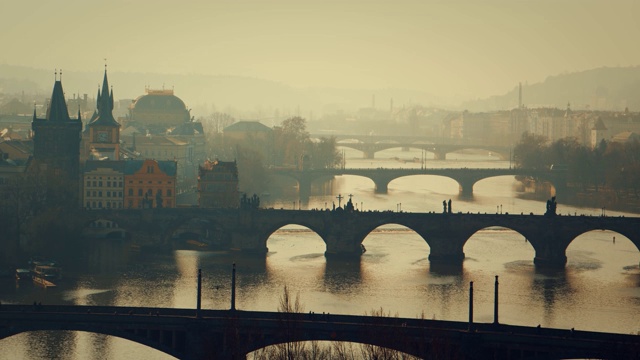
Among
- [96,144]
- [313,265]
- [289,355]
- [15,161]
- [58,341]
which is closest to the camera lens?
[289,355]

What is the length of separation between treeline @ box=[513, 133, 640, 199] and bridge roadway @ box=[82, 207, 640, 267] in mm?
38167

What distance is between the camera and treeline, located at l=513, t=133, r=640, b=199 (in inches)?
4702

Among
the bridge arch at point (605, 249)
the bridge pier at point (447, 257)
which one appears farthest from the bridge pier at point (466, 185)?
the bridge pier at point (447, 257)

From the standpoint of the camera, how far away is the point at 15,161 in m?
89.3

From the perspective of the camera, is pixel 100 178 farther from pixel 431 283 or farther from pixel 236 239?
pixel 431 283

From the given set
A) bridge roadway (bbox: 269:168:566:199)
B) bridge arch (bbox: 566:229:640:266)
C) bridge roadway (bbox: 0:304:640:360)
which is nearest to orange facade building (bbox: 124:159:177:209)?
bridge arch (bbox: 566:229:640:266)

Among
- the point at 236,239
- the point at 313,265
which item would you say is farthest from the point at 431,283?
the point at 236,239

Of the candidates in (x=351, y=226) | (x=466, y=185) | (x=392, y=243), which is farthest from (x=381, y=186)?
(x=351, y=226)

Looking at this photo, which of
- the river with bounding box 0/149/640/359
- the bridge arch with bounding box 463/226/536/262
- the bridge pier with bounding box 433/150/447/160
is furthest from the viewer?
the bridge pier with bounding box 433/150/447/160

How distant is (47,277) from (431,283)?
1799cm

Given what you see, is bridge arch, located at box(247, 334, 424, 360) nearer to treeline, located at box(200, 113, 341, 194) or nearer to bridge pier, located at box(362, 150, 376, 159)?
treeline, located at box(200, 113, 341, 194)

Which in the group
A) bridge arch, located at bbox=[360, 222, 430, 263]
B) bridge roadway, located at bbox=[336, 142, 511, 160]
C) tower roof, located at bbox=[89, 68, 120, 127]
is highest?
tower roof, located at bbox=[89, 68, 120, 127]

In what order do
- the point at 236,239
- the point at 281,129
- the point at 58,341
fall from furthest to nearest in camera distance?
1. the point at 281,129
2. the point at 236,239
3. the point at 58,341

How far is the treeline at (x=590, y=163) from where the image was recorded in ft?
392
